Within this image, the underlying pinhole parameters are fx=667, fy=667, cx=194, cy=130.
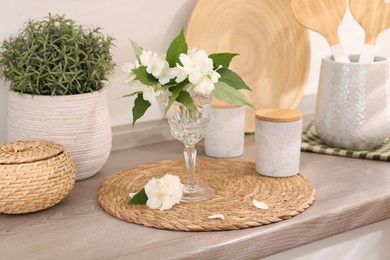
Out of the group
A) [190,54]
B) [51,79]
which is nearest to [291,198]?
[190,54]

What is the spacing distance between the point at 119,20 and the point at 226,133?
0.34 meters

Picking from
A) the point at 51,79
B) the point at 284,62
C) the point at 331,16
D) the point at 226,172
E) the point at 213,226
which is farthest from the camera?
the point at 284,62

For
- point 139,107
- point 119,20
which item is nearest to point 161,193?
point 139,107

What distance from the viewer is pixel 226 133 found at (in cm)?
143

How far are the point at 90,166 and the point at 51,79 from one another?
0.19 m

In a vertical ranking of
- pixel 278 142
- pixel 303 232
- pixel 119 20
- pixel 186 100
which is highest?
pixel 119 20

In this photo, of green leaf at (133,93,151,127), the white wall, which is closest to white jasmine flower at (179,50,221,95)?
green leaf at (133,93,151,127)

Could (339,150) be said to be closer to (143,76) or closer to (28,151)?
(143,76)

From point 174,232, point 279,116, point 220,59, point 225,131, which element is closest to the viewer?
point 174,232

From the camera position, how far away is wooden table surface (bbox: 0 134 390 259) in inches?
39.1

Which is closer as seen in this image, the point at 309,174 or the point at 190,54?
the point at 190,54

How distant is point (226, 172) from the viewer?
1.35m

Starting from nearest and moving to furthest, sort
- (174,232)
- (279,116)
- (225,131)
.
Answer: (174,232) < (279,116) < (225,131)

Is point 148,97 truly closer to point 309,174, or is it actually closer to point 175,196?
point 175,196
